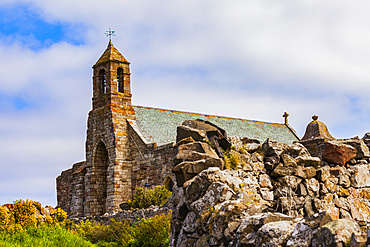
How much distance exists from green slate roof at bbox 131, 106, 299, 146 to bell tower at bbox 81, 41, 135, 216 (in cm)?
105

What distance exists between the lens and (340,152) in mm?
7887

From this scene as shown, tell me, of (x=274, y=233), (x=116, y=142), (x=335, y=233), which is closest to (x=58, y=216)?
(x=274, y=233)

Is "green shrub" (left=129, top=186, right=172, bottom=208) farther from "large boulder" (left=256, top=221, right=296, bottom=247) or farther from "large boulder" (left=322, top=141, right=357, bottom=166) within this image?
"large boulder" (left=256, top=221, right=296, bottom=247)

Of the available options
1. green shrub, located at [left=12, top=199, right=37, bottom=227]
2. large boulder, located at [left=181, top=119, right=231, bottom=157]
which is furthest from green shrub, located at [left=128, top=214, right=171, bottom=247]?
large boulder, located at [left=181, top=119, right=231, bottom=157]

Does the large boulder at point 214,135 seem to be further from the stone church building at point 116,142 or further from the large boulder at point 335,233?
the stone church building at point 116,142

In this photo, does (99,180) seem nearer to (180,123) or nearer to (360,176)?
(180,123)

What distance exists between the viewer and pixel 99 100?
31250 millimetres

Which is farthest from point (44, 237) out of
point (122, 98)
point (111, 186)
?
point (122, 98)

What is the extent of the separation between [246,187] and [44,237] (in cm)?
706

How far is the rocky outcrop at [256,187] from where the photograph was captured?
6254 mm

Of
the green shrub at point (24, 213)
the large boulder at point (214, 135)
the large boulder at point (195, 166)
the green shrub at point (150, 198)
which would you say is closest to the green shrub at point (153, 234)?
the green shrub at point (24, 213)

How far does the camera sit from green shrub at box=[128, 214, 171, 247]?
1188cm

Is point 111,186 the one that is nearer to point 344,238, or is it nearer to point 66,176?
point 66,176

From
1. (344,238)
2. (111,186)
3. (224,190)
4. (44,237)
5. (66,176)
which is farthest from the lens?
(66,176)
